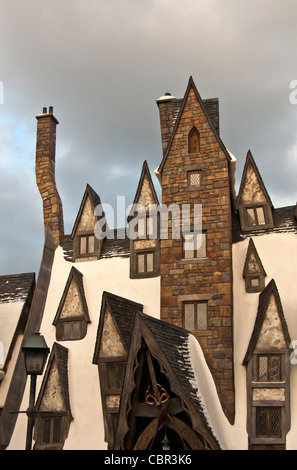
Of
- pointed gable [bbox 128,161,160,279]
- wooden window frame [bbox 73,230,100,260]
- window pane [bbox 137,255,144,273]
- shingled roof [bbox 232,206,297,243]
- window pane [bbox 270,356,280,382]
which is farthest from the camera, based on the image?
wooden window frame [bbox 73,230,100,260]

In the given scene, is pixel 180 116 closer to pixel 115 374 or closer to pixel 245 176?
pixel 245 176

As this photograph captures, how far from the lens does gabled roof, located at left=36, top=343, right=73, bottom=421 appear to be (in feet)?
52.0

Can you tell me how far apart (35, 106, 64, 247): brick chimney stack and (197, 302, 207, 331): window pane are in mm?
6247

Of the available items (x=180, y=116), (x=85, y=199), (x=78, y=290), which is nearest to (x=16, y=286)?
(x=78, y=290)

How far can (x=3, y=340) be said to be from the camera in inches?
737

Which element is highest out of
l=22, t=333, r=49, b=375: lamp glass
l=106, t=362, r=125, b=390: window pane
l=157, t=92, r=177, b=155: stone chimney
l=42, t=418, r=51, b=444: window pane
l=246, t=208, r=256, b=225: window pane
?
l=157, t=92, r=177, b=155: stone chimney

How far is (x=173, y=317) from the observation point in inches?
624

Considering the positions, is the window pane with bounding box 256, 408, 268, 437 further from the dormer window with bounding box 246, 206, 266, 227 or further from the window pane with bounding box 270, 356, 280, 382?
the dormer window with bounding box 246, 206, 266, 227

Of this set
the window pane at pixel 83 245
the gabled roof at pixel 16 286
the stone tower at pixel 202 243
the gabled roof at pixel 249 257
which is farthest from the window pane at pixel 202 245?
the gabled roof at pixel 16 286

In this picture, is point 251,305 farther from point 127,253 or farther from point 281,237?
point 127,253

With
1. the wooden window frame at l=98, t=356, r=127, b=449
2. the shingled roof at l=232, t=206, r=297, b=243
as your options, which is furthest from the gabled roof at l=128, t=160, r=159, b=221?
the wooden window frame at l=98, t=356, r=127, b=449

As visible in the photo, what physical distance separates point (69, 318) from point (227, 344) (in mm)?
4996

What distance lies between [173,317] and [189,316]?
0.43 metres

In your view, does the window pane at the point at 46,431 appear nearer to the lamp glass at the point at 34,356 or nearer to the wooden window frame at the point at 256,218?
the lamp glass at the point at 34,356
